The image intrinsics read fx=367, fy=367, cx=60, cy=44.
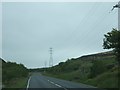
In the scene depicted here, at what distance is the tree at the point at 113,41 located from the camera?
42406 millimetres

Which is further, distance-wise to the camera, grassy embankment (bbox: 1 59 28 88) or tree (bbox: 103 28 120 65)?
grassy embankment (bbox: 1 59 28 88)

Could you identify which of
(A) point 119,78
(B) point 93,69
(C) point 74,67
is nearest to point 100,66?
(B) point 93,69

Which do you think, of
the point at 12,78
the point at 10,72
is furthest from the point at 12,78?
the point at 10,72

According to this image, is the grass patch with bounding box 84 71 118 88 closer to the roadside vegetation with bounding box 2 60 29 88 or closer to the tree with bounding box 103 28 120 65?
the tree with bounding box 103 28 120 65

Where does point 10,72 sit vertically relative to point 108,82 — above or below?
above

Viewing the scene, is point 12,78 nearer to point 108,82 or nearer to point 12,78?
point 12,78

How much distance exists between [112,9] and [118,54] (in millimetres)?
10185

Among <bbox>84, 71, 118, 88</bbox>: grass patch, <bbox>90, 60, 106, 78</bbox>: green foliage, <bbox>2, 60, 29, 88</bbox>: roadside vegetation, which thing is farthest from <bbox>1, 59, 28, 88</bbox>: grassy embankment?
<bbox>90, 60, 106, 78</bbox>: green foliage

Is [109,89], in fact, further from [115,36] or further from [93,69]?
[93,69]

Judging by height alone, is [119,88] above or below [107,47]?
below

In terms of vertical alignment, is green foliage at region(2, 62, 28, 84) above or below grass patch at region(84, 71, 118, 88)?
above

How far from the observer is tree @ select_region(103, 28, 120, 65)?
42406 mm

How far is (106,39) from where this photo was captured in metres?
44.9

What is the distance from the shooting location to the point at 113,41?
4334 cm
